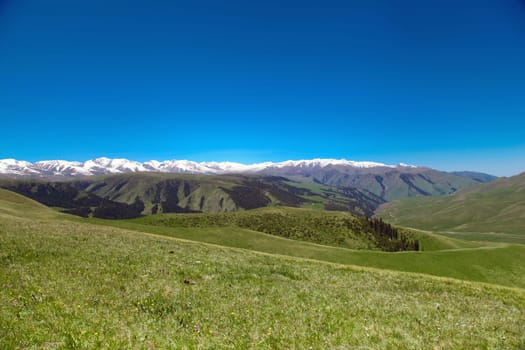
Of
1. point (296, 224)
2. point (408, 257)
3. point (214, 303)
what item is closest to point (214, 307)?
point (214, 303)

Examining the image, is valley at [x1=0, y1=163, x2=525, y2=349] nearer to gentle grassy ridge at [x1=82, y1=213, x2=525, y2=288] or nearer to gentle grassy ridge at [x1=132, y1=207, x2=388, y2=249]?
gentle grassy ridge at [x1=82, y1=213, x2=525, y2=288]

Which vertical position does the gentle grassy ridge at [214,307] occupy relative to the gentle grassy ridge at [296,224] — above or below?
above

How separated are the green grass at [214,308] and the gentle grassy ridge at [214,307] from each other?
0.20ft

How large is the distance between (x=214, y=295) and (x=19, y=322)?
8.62m

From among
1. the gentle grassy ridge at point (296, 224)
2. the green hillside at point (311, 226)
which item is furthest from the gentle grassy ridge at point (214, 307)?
the green hillside at point (311, 226)

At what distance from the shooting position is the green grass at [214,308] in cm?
997

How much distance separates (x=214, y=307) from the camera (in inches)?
532

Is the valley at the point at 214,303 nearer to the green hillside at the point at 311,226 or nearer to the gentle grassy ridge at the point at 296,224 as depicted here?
the gentle grassy ridge at the point at 296,224

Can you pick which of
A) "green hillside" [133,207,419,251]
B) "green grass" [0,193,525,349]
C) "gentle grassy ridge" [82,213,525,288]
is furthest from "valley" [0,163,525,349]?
"green hillside" [133,207,419,251]

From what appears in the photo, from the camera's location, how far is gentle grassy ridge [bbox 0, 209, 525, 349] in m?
9.99

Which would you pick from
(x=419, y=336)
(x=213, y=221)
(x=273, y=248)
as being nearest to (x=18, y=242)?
(x=419, y=336)

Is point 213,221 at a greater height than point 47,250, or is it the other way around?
point 47,250

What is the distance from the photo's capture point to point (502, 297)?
21016 millimetres

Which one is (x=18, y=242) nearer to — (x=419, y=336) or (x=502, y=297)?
(x=419, y=336)
